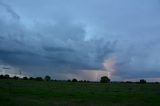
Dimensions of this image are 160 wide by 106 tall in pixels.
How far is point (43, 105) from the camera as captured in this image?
36.5 metres

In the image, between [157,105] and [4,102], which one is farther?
[157,105]

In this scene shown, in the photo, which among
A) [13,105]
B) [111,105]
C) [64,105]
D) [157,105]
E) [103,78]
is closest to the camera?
[13,105]

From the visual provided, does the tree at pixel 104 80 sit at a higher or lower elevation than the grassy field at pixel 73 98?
higher

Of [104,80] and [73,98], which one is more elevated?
[104,80]

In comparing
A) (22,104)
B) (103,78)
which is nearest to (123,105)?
(22,104)

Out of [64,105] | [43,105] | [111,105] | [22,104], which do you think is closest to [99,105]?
[111,105]

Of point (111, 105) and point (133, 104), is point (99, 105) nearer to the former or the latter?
point (111, 105)

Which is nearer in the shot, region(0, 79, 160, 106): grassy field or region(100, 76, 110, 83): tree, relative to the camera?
region(0, 79, 160, 106): grassy field

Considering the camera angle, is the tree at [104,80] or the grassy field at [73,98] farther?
the tree at [104,80]

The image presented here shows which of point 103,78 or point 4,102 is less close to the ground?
point 103,78

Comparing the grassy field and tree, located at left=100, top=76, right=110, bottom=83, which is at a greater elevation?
tree, located at left=100, top=76, right=110, bottom=83

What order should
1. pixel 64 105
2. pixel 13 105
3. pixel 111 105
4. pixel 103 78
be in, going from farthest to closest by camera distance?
1. pixel 103 78
2. pixel 111 105
3. pixel 64 105
4. pixel 13 105

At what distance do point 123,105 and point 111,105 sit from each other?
1862 mm

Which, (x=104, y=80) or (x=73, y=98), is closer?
(x=73, y=98)
